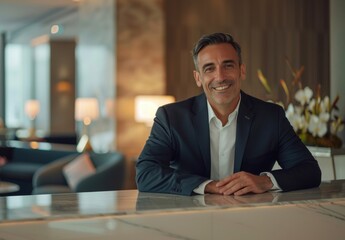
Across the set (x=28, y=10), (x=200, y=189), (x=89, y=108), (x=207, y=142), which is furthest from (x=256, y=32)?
(x=28, y=10)

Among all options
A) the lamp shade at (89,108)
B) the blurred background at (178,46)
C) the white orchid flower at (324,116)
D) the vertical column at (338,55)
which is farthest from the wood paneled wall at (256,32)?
the white orchid flower at (324,116)

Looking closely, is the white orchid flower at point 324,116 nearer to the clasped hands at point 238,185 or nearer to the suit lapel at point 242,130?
the suit lapel at point 242,130

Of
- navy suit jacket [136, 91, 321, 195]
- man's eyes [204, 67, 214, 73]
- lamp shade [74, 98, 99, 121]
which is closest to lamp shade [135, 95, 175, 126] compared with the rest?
lamp shade [74, 98, 99, 121]

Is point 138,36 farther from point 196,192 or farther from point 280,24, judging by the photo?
point 196,192

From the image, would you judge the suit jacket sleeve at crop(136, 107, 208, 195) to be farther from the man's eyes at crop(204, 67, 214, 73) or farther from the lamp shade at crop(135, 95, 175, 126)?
the lamp shade at crop(135, 95, 175, 126)

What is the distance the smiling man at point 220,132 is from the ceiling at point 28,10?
36.3 ft

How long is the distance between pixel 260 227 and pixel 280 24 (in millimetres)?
7054

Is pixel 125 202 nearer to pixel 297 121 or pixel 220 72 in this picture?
pixel 220 72

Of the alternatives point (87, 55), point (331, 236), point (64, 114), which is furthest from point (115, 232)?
point (64, 114)

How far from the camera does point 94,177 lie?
7.70 meters

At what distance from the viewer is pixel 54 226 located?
1.75m

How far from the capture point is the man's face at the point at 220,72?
280cm

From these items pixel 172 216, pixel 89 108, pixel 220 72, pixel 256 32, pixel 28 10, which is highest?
pixel 28 10

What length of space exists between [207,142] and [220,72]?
305 millimetres
